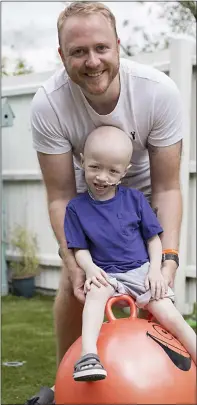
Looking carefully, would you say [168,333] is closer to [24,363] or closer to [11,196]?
[24,363]

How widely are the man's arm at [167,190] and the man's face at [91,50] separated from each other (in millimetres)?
400

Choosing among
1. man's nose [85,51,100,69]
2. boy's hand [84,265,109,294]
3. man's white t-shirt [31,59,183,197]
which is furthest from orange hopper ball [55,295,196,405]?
man's nose [85,51,100,69]

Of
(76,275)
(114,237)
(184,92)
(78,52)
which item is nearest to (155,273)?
(114,237)

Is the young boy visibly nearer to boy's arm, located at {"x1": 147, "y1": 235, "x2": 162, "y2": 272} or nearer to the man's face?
boy's arm, located at {"x1": 147, "y1": 235, "x2": 162, "y2": 272}

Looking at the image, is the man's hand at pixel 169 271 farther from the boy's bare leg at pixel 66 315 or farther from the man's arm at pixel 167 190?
the boy's bare leg at pixel 66 315

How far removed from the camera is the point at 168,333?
2.08m

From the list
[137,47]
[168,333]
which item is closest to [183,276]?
[137,47]

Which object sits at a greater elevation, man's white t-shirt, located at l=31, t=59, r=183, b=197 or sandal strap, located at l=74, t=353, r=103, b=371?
man's white t-shirt, located at l=31, t=59, r=183, b=197

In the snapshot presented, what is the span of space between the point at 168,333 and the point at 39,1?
331 cm

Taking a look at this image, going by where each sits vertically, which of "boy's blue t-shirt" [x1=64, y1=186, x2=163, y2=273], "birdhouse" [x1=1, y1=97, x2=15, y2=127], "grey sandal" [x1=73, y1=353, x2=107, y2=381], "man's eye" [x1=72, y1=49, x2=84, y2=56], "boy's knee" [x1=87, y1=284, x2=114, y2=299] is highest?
"man's eye" [x1=72, y1=49, x2=84, y2=56]

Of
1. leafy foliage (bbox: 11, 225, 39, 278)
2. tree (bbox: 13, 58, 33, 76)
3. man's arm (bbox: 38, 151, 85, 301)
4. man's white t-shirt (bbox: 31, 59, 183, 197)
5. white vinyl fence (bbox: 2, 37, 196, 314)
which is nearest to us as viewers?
man's white t-shirt (bbox: 31, 59, 183, 197)

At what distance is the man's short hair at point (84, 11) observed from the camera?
2.10 m

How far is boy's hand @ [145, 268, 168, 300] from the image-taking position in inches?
83.4

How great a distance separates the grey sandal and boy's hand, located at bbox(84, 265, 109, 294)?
0.95ft
